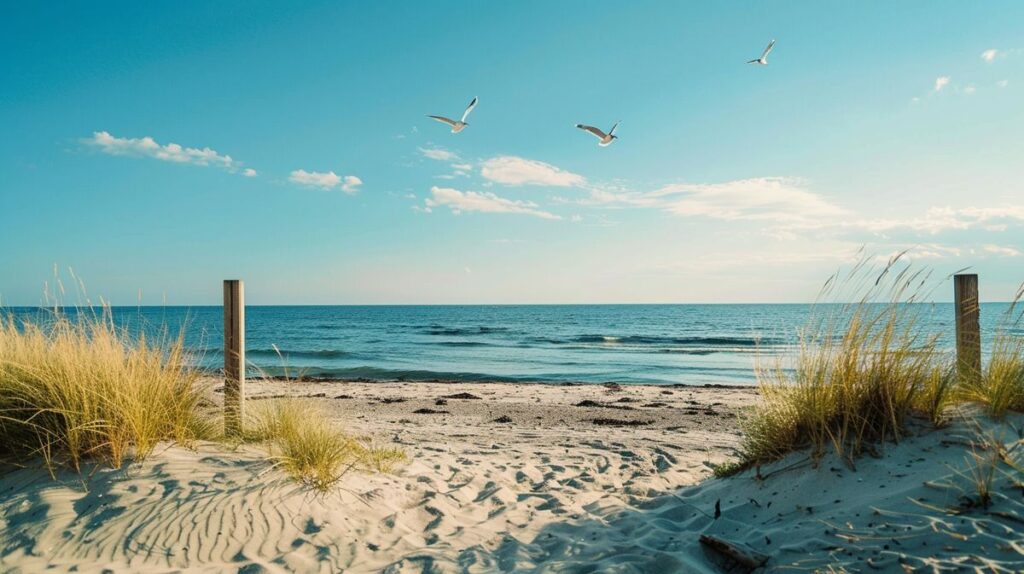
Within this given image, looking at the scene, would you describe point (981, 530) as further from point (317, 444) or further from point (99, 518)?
point (99, 518)

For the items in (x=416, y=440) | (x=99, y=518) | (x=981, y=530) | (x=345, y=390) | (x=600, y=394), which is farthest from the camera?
(x=345, y=390)

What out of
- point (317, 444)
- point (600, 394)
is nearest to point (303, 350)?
point (600, 394)

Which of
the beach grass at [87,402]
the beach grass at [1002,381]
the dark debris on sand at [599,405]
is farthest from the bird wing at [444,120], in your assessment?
the dark debris on sand at [599,405]

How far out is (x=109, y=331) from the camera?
17.1ft

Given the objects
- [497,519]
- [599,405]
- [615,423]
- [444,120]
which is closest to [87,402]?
[497,519]

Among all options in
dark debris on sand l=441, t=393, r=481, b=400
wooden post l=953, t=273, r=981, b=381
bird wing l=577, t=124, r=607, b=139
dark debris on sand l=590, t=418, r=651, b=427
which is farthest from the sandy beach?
dark debris on sand l=441, t=393, r=481, b=400

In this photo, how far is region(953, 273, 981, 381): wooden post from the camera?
16.1 feet

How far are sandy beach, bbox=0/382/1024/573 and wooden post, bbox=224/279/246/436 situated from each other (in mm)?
373

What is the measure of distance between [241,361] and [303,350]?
25335 mm

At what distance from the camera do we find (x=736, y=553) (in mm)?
3297

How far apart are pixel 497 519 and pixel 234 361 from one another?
2.89m

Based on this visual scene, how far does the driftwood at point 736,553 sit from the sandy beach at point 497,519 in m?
0.05

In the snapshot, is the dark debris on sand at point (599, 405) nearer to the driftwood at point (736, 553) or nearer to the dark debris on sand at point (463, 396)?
the dark debris on sand at point (463, 396)

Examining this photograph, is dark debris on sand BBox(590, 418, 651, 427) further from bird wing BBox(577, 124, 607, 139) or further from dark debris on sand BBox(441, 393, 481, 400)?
bird wing BBox(577, 124, 607, 139)
